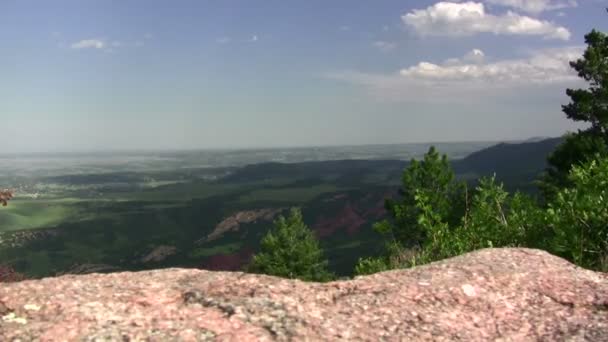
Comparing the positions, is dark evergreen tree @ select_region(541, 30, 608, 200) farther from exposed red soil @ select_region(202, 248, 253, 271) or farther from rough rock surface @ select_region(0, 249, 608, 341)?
exposed red soil @ select_region(202, 248, 253, 271)

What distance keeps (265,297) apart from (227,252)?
7452 inches

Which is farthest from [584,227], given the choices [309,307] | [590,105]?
[590,105]

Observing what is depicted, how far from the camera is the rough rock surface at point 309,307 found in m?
6.75

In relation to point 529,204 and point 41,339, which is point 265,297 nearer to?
point 41,339

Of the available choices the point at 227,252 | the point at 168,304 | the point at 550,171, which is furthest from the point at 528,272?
the point at 227,252

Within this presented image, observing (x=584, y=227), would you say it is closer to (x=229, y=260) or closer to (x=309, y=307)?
(x=309, y=307)

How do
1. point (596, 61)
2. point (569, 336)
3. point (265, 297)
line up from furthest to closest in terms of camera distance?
point (596, 61) → point (265, 297) → point (569, 336)

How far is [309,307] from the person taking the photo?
7703mm

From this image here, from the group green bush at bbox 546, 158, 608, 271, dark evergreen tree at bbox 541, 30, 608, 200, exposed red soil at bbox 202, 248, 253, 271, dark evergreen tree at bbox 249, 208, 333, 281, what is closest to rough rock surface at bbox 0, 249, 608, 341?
green bush at bbox 546, 158, 608, 271

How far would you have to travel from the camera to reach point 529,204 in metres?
20.6

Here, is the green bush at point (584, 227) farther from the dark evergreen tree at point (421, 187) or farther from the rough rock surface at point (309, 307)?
the dark evergreen tree at point (421, 187)

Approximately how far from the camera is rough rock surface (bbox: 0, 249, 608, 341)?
22.1 ft

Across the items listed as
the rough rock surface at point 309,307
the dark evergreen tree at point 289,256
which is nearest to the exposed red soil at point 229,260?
the dark evergreen tree at point 289,256

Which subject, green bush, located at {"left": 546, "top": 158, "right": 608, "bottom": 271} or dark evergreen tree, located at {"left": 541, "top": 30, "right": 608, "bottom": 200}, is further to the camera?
dark evergreen tree, located at {"left": 541, "top": 30, "right": 608, "bottom": 200}
